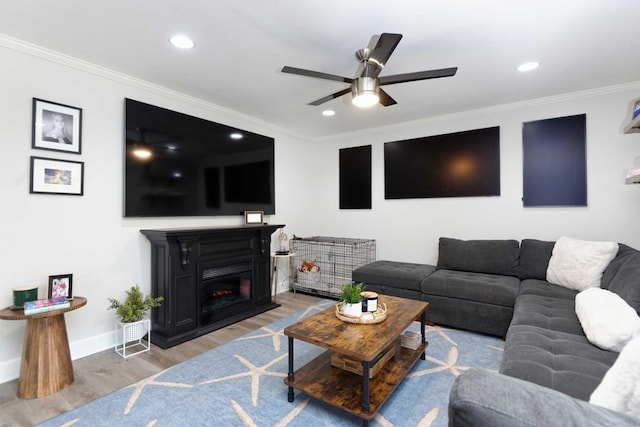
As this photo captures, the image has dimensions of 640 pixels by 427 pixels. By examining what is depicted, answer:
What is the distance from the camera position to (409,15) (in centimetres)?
198

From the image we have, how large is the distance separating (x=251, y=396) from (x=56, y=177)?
7.55ft

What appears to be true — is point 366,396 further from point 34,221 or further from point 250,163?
point 250,163

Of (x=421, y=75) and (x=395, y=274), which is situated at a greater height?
(x=421, y=75)

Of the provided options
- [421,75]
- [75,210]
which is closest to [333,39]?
[421,75]

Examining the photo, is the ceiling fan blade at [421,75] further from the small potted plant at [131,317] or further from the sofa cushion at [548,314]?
the small potted plant at [131,317]

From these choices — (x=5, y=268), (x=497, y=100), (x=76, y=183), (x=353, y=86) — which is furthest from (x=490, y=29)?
→ (x=5, y=268)

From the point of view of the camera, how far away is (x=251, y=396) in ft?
6.63

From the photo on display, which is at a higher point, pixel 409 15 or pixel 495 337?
pixel 409 15

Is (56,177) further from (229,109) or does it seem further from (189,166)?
(229,109)

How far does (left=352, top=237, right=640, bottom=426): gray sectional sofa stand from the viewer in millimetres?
762

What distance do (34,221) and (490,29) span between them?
368 cm

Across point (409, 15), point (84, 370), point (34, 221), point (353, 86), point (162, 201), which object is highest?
point (409, 15)

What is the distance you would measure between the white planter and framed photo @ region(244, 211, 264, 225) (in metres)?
1.58

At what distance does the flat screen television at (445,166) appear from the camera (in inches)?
150
